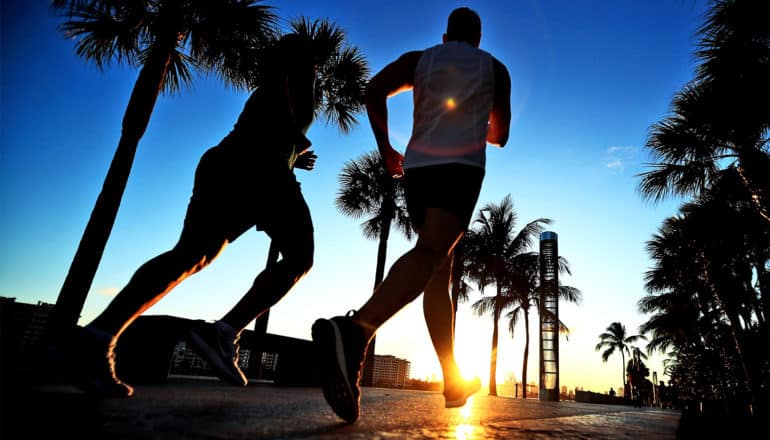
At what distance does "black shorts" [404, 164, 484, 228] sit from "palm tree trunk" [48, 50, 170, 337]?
14.4ft

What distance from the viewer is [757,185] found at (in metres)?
6.92

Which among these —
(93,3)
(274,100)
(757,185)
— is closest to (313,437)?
(274,100)

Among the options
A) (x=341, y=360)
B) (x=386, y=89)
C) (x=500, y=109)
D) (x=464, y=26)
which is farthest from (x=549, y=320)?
(x=341, y=360)

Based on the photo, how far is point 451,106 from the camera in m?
1.61

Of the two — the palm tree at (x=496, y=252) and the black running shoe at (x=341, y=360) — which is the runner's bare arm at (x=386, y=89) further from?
the palm tree at (x=496, y=252)

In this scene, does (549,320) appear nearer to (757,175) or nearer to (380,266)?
(380,266)

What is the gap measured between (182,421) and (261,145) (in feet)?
3.77

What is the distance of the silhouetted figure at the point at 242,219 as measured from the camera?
4.37 feet

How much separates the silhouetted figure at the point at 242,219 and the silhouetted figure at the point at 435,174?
→ 430mm

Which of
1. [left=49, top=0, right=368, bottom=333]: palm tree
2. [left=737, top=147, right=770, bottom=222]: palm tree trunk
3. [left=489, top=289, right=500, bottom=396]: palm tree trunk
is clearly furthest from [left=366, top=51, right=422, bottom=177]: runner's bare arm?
[left=489, top=289, right=500, bottom=396]: palm tree trunk

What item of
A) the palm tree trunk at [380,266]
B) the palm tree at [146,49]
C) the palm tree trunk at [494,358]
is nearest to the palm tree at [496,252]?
the palm tree trunk at [494,358]

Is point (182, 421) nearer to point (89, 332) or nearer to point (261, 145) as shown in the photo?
point (89, 332)

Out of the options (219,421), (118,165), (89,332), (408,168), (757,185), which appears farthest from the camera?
(757,185)

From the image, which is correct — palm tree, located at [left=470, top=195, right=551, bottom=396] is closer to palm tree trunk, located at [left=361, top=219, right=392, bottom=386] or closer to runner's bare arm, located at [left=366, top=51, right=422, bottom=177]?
palm tree trunk, located at [left=361, top=219, right=392, bottom=386]
